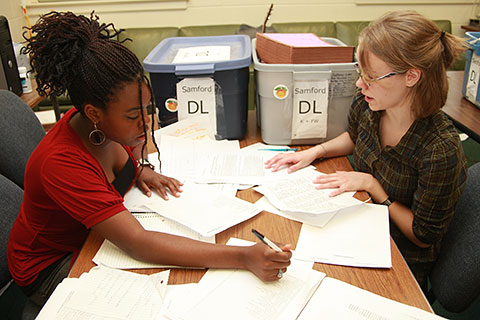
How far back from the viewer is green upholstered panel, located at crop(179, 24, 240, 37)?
11.9 feet

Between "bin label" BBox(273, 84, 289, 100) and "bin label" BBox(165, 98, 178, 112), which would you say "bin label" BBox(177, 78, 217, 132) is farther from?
"bin label" BBox(273, 84, 289, 100)

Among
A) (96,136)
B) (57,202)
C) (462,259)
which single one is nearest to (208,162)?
(96,136)

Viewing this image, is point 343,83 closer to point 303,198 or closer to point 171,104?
point 303,198

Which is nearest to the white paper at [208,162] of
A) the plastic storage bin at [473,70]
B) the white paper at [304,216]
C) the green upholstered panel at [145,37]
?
the white paper at [304,216]

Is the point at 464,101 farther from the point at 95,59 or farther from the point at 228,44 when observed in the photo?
the point at 95,59

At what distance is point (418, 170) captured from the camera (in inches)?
42.1

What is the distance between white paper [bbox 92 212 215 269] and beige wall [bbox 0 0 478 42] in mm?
3153

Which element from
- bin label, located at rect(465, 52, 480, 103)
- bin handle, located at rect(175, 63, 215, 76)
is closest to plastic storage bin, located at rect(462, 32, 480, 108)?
bin label, located at rect(465, 52, 480, 103)

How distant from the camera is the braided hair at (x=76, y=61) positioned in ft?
2.88

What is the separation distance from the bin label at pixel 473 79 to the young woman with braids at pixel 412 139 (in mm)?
757

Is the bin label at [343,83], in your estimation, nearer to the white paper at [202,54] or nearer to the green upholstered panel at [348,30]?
the white paper at [202,54]

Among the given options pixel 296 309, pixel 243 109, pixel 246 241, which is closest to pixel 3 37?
pixel 243 109

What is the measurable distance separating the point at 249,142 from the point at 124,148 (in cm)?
49

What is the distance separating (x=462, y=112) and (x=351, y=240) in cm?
113
